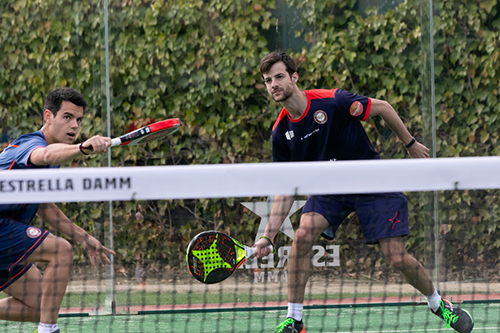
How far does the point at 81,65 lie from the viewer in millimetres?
5484

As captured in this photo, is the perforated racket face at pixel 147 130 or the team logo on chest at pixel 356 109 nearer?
the perforated racket face at pixel 147 130

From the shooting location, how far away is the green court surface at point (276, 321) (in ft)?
14.4

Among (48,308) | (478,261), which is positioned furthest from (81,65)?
(478,261)

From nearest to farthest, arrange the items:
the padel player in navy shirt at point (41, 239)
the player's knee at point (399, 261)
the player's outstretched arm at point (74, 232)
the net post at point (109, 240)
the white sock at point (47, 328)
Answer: the padel player in navy shirt at point (41, 239) < the white sock at point (47, 328) < the player's outstretched arm at point (74, 232) < the player's knee at point (399, 261) < the net post at point (109, 240)

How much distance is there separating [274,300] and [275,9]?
2655mm

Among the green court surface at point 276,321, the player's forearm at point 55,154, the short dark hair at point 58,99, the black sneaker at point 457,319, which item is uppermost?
the short dark hair at point 58,99

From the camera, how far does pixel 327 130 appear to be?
3.97 meters

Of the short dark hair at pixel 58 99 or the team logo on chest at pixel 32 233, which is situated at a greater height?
the short dark hair at pixel 58 99

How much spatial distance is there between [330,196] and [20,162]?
72.5 inches

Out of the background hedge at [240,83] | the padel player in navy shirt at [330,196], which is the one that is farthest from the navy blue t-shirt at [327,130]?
the background hedge at [240,83]

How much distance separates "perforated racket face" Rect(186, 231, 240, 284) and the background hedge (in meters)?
2.03

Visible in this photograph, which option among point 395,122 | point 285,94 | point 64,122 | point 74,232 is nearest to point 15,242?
point 74,232

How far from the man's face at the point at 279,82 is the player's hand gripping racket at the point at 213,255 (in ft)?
3.03

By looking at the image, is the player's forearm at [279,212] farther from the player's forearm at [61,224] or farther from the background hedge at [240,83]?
the background hedge at [240,83]
